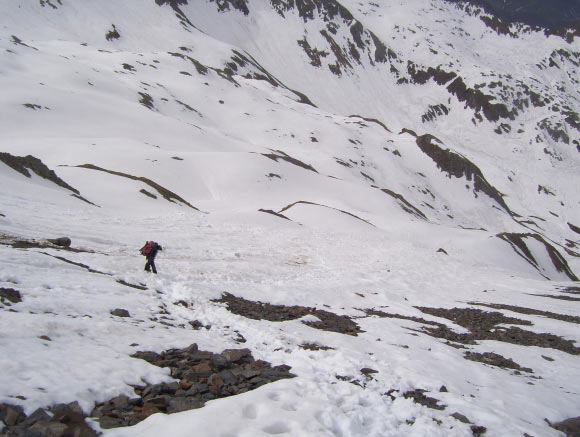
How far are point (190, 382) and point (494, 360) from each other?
8.24 meters

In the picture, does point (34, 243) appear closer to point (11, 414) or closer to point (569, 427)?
point (11, 414)

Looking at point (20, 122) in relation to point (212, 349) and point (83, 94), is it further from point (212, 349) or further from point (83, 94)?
point (212, 349)

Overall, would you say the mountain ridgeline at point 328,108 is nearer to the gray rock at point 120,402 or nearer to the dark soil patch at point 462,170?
the dark soil patch at point 462,170

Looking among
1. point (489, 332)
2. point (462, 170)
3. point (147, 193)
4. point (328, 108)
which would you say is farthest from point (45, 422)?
point (328, 108)

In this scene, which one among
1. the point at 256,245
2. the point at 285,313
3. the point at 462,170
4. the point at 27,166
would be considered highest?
the point at 462,170

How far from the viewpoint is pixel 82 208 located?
2386 cm

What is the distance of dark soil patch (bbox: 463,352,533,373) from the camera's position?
411 inches

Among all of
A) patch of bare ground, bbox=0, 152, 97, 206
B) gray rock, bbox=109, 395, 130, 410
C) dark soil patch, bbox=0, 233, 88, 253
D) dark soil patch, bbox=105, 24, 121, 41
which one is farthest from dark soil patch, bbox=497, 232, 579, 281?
dark soil patch, bbox=105, 24, 121, 41

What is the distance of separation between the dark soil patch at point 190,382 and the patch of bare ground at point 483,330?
287 inches

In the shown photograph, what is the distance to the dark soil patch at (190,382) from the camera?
213 inches

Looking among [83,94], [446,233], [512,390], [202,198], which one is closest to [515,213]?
[446,233]

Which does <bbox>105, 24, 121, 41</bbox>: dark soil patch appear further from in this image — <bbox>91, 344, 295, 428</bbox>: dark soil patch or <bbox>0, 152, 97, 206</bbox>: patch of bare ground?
<bbox>91, 344, 295, 428</bbox>: dark soil patch

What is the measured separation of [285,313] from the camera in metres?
12.6

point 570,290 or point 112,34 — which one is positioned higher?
point 112,34
